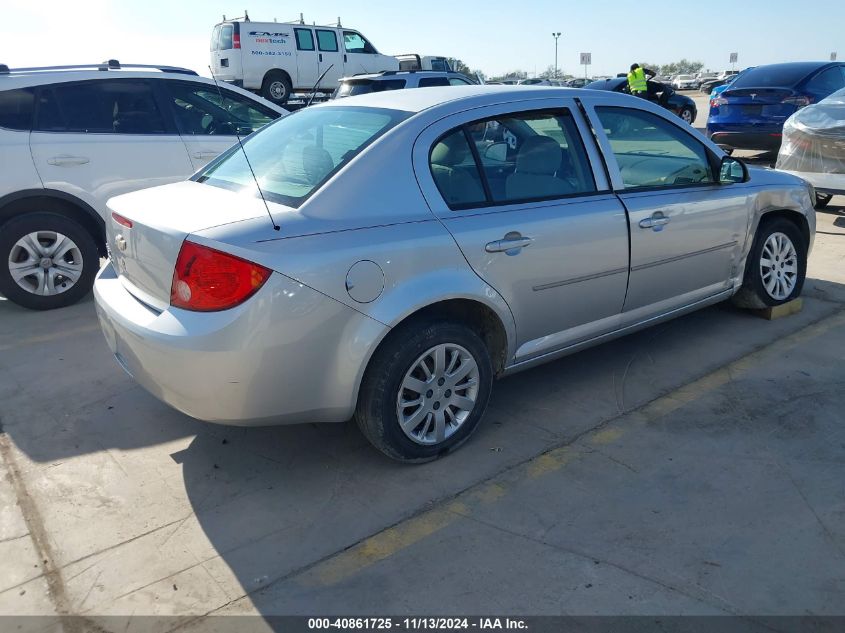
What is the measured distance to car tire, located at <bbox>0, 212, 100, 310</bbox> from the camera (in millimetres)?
5586

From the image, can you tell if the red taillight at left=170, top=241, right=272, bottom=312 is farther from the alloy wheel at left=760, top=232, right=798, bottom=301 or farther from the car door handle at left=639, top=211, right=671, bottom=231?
the alloy wheel at left=760, top=232, right=798, bottom=301

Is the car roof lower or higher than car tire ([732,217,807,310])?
higher

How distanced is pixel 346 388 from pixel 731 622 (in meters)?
1.66

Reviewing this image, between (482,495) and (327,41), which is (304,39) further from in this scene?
(482,495)

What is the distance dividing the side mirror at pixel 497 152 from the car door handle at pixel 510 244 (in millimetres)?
411

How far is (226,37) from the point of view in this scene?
20.4 metres

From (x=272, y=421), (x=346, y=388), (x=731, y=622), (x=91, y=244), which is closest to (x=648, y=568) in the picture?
(x=731, y=622)

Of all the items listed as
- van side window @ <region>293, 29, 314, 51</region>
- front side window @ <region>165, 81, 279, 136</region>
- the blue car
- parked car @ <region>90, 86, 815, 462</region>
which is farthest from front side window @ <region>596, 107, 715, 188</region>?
van side window @ <region>293, 29, 314, 51</region>

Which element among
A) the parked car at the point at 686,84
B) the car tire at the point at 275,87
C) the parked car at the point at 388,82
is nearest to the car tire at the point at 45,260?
the parked car at the point at 388,82

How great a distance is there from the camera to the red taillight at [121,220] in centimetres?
338

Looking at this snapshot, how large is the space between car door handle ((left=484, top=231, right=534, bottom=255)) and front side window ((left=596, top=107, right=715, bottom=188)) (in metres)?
0.91

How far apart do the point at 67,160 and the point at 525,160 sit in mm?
3792

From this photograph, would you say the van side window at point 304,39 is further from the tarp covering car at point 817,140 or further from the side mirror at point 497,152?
the side mirror at point 497,152

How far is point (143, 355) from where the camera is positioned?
314 cm
